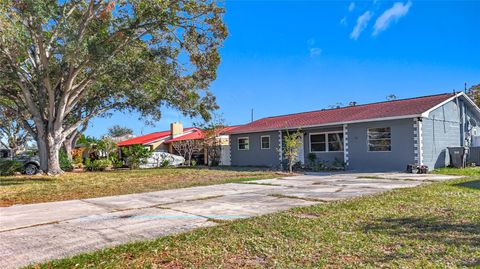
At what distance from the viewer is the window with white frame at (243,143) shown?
24.5m

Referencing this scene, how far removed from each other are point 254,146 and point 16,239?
19.0 m

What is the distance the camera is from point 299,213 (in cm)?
668

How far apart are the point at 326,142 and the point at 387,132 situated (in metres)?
3.82

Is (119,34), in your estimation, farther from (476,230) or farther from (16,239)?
(476,230)

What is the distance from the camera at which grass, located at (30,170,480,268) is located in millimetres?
3979

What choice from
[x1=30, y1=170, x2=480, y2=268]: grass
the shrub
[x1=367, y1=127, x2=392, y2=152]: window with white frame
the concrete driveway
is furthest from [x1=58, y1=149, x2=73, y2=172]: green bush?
[x1=30, y1=170, x2=480, y2=268]: grass

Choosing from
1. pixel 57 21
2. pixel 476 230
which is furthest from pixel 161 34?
pixel 476 230

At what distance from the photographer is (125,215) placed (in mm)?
7098

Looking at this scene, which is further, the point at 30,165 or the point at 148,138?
the point at 148,138

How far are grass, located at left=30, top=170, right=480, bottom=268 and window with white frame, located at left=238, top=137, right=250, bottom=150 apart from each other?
58.0 feet

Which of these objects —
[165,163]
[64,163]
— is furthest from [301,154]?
[64,163]

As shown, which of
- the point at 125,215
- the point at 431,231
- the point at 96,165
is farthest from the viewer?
the point at 96,165

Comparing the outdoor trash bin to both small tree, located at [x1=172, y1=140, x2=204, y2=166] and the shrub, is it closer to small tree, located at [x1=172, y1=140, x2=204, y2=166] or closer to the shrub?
small tree, located at [x1=172, y1=140, x2=204, y2=166]

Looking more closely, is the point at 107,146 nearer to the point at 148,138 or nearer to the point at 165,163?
the point at 165,163
